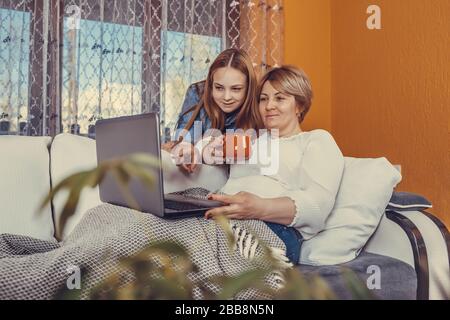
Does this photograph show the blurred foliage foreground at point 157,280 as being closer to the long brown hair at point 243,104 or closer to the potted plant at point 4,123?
the long brown hair at point 243,104

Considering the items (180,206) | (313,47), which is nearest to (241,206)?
(180,206)

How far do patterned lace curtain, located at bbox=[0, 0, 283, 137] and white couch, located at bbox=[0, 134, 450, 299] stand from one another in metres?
0.89

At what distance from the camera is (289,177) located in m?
1.49

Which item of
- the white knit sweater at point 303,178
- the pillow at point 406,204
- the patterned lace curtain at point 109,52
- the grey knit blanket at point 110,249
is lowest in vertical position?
the grey knit blanket at point 110,249

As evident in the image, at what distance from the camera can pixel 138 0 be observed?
2705 millimetres

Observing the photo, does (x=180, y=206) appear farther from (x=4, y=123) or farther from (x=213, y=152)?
(x=4, y=123)

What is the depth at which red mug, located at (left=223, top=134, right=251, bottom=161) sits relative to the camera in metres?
1.54

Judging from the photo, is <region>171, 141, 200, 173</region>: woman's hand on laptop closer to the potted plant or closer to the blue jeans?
the blue jeans

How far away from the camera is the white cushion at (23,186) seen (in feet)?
4.76

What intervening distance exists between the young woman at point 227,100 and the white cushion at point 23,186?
41 centimetres

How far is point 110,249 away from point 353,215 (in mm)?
816

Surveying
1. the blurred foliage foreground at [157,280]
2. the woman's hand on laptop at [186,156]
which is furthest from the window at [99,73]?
the blurred foliage foreground at [157,280]

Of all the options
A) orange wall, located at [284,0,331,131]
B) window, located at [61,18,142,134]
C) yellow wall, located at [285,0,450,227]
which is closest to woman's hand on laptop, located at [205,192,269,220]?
yellow wall, located at [285,0,450,227]
